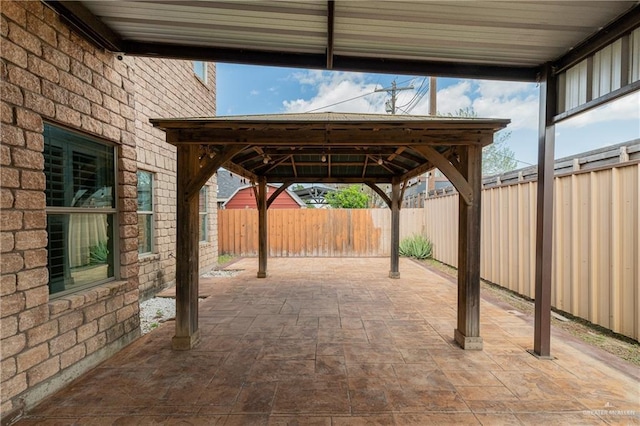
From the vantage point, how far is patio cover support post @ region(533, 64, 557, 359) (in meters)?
2.97

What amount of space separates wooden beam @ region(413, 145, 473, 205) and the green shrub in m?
6.71

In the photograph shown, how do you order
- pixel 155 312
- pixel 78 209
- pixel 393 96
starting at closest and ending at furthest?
pixel 78 209, pixel 155 312, pixel 393 96

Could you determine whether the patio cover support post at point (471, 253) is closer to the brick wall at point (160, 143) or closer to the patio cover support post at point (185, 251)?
the patio cover support post at point (185, 251)

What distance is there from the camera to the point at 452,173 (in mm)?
3172

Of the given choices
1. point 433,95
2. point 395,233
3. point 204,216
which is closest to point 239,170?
point 204,216

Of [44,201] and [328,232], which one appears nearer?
[44,201]

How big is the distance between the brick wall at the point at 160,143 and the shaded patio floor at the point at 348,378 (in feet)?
5.87

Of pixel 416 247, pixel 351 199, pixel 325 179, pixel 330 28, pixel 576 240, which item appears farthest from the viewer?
pixel 351 199

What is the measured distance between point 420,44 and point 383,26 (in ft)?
1.60

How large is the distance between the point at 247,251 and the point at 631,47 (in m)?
9.66

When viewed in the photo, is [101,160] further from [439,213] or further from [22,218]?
[439,213]

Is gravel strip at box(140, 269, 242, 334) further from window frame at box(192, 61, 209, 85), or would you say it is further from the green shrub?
the green shrub

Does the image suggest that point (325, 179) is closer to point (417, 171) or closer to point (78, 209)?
point (417, 171)

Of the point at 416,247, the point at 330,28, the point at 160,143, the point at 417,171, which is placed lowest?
the point at 416,247
